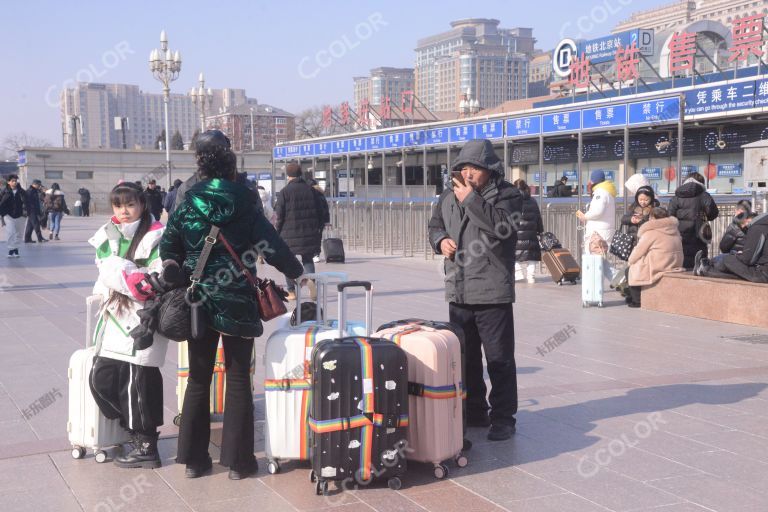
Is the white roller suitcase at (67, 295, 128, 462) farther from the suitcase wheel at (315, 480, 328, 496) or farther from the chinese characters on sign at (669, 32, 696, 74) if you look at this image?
the chinese characters on sign at (669, 32, 696, 74)

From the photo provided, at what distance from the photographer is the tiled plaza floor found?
402 centimetres

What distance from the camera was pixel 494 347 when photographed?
4.97m

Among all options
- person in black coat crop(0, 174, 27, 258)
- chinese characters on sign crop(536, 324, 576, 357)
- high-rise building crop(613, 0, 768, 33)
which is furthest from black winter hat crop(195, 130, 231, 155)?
high-rise building crop(613, 0, 768, 33)

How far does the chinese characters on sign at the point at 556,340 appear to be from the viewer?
7.80 m

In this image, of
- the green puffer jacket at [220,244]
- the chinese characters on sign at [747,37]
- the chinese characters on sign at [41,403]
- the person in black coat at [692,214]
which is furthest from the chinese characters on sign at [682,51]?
the green puffer jacket at [220,244]

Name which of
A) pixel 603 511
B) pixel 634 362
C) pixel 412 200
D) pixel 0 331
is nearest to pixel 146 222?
pixel 603 511

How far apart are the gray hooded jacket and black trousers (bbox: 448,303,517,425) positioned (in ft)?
0.34

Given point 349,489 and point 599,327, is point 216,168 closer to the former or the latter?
point 349,489

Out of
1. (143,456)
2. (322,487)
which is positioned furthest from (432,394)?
(143,456)

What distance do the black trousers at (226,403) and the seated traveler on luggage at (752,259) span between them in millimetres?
6702

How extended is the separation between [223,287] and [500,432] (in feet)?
6.22

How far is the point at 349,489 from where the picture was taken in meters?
4.18

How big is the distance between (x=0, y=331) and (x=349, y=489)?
6100 mm

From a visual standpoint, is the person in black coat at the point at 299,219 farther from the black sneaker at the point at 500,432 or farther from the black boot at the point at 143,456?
the black boot at the point at 143,456
